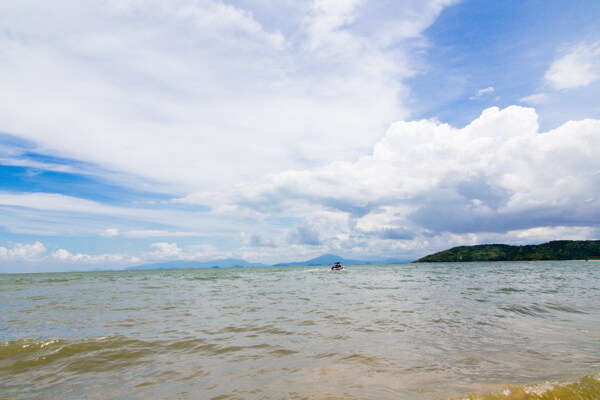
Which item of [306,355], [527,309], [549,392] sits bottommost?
[527,309]

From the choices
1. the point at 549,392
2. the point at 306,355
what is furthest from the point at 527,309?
the point at 306,355

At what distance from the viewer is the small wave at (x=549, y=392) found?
19.6ft

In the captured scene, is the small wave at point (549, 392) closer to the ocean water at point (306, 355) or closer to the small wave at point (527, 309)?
the ocean water at point (306, 355)

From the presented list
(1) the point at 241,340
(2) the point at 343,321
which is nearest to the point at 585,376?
(2) the point at 343,321

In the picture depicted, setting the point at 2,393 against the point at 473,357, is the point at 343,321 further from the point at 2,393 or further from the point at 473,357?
the point at 2,393

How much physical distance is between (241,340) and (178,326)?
4.19 metres

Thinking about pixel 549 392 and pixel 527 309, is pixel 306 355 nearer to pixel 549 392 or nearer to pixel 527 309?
pixel 549 392

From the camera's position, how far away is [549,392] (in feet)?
20.0

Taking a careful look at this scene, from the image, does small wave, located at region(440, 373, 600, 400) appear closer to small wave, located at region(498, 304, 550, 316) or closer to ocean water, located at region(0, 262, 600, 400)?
ocean water, located at region(0, 262, 600, 400)

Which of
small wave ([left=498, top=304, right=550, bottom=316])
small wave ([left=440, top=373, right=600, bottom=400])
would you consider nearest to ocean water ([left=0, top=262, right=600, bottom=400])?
small wave ([left=440, top=373, right=600, bottom=400])

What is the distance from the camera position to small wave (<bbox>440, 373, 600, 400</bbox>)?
235 inches

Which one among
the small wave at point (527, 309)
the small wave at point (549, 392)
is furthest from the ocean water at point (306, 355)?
the small wave at point (527, 309)

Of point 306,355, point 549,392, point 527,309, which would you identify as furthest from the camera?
point 527,309

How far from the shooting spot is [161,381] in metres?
7.62
